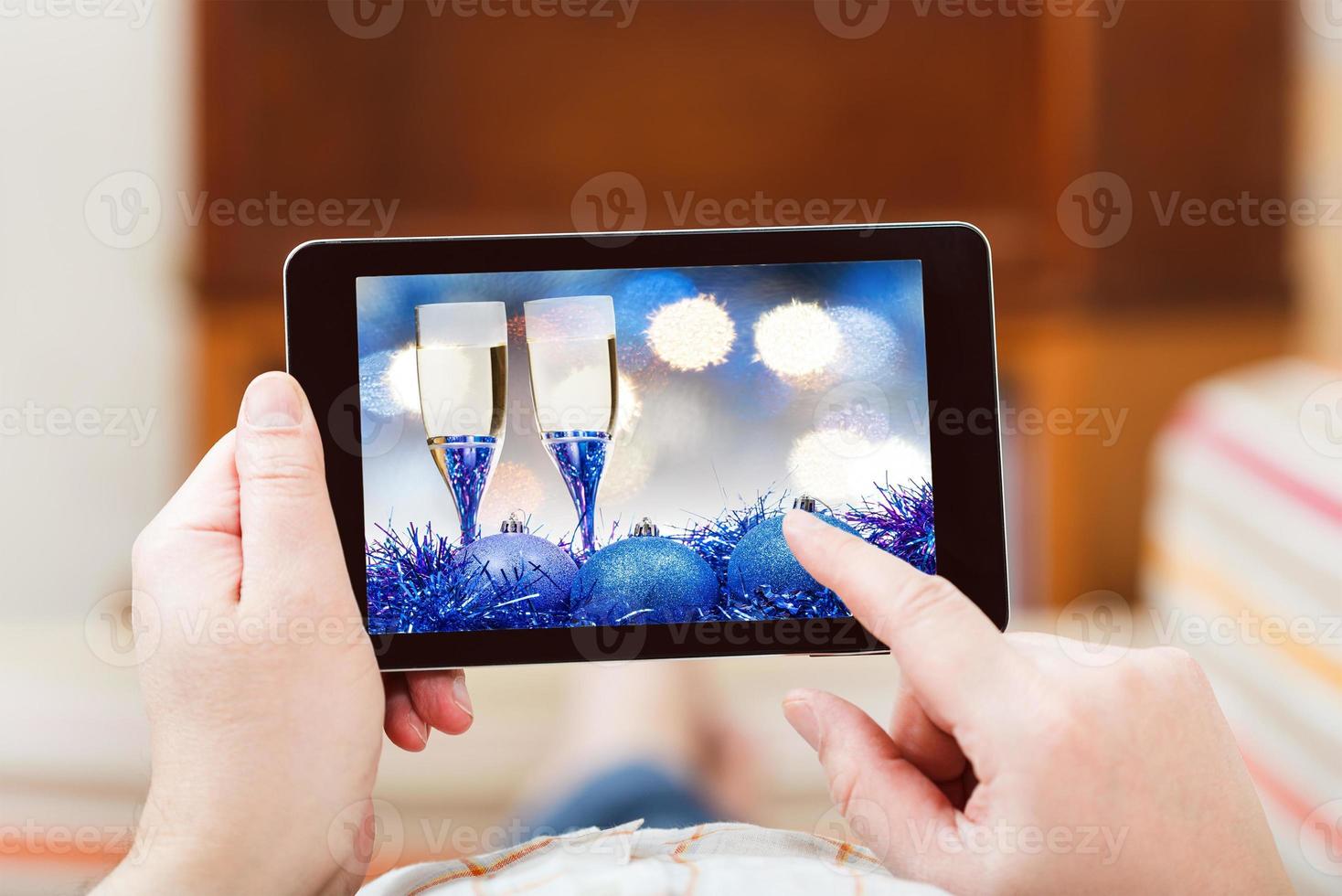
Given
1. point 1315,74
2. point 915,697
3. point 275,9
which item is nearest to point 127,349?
point 275,9

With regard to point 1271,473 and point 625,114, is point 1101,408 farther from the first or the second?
point 625,114

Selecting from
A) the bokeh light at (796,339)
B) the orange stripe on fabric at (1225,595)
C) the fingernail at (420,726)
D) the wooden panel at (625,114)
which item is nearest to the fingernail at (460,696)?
the fingernail at (420,726)

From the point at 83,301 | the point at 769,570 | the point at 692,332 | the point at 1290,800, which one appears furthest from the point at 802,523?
the point at 83,301

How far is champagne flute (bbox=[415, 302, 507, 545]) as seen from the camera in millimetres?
696

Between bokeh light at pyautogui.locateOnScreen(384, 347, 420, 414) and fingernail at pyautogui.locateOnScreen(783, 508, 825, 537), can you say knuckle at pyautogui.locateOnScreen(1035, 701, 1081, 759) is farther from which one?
bokeh light at pyautogui.locateOnScreen(384, 347, 420, 414)

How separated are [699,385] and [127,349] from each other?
1456 millimetres

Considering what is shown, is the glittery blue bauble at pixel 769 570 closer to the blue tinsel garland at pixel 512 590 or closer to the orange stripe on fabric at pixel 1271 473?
the blue tinsel garland at pixel 512 590

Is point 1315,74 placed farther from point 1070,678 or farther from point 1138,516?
point 1070,678

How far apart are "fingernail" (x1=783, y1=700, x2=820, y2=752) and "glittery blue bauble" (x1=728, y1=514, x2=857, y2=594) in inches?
3.3

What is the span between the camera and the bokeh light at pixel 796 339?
2.30 ft

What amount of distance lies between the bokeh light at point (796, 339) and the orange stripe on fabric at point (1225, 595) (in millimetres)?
962

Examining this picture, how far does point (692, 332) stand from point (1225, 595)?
113 cm

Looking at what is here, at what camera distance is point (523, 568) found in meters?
0.69

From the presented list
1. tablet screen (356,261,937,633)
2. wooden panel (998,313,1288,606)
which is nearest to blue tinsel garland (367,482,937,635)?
tablet screen (356,261,937,633)
